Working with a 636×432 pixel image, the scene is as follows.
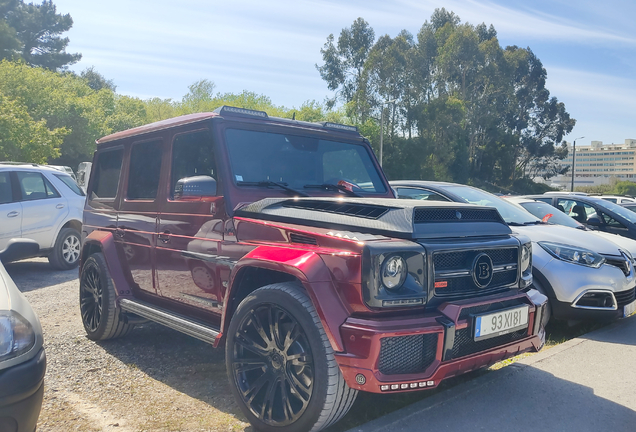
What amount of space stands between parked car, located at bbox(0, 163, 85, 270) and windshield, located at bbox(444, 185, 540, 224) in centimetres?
663

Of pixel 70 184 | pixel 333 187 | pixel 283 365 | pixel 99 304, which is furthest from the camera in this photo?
pixel 70 184

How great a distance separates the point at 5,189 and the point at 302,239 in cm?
776

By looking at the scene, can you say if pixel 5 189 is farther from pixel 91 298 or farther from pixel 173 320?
pixel 173 320

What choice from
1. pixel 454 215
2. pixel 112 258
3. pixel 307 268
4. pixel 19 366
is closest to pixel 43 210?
pixel 112 258

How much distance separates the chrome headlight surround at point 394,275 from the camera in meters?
2.73

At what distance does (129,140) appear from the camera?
199 inches

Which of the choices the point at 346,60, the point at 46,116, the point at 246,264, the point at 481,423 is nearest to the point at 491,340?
the point at 481,423

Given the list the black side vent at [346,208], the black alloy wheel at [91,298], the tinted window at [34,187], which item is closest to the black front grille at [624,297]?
the black side vent at [346,208]

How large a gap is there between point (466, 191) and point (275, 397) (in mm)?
4620

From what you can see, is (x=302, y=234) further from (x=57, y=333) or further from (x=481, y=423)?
(x=57, y=333)

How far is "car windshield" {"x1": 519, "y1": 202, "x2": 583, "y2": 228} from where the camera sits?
7664 mm

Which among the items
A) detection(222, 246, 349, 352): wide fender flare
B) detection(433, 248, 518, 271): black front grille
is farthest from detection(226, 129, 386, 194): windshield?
detection(433, 248, 518, 271): black front grille

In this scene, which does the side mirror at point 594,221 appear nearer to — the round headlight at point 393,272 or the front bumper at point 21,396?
the round headlight at point 393,272

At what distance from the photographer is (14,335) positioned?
2.61 metres
